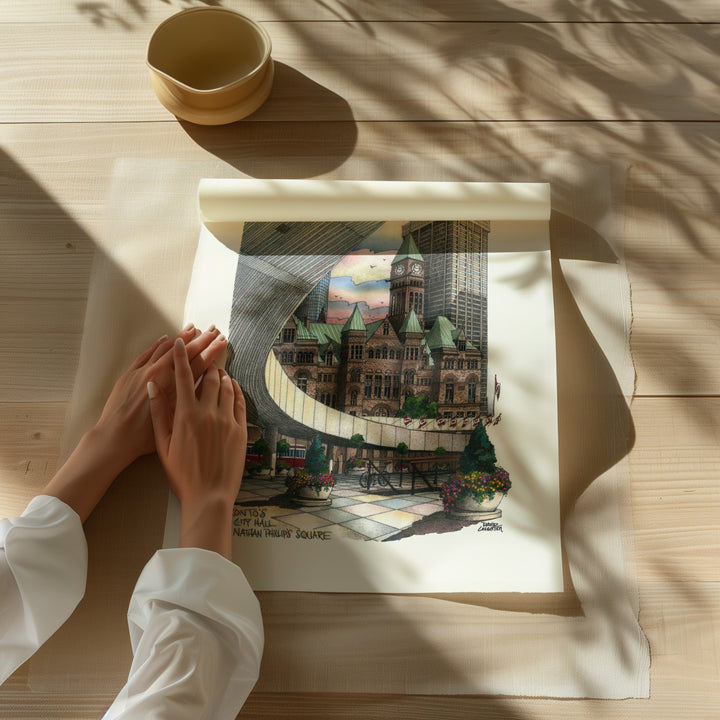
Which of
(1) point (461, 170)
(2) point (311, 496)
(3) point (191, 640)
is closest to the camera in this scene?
(3) point (191, 640)

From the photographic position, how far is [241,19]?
728mm

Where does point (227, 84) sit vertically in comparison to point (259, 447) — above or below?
above

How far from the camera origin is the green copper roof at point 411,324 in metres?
0.66

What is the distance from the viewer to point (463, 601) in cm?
58

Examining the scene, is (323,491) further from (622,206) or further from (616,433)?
(622,206)

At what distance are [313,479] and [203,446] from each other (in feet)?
0.37

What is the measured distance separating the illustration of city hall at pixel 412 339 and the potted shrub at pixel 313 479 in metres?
0.06

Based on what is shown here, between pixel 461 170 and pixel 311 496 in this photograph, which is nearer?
pixel 311 496

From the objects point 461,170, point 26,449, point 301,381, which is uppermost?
point 461,170

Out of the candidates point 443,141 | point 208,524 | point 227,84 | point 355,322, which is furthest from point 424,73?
point 208,524

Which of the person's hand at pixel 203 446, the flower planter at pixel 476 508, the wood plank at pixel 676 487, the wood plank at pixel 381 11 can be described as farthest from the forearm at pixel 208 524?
the wood plank at pixel 381 11

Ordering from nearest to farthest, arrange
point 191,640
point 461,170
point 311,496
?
point 191,640 < point 311,496 < point 461,170

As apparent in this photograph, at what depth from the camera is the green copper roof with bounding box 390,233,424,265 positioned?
0.69 m
